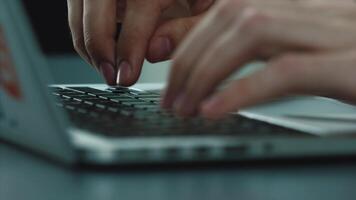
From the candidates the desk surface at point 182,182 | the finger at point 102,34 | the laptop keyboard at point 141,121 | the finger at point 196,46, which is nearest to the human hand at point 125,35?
the finger at point 102,34

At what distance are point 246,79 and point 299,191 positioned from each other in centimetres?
13

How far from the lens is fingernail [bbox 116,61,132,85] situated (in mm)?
841

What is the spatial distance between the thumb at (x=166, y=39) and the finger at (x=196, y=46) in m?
0.29

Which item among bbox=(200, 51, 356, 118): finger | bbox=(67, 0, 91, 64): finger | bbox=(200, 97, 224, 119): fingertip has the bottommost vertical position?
bbox=(200, 97, 224, 119): fingertip

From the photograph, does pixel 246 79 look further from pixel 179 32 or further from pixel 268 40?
pixel 179 32

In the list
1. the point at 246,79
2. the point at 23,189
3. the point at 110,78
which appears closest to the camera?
the point at 23,189

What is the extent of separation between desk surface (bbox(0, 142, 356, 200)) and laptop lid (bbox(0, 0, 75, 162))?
0.7 inches

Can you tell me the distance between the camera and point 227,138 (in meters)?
0.48

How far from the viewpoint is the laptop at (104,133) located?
0.45 metres

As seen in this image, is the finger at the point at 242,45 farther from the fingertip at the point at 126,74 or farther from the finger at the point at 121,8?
the finger at the point at 121,8

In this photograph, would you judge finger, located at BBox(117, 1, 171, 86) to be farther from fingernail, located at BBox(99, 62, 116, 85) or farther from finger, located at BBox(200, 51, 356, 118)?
finger, located at BBox(200, 51, 356, 118)

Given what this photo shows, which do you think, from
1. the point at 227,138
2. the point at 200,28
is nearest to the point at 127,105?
the point at 200,28

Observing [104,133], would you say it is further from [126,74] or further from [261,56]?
[126,74]

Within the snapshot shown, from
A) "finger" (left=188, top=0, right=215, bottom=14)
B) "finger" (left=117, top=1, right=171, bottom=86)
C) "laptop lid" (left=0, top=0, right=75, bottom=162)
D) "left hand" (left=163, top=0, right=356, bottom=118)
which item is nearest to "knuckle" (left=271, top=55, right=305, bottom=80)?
"left hand" (left=163, top=0, right=356, bottom=118)
